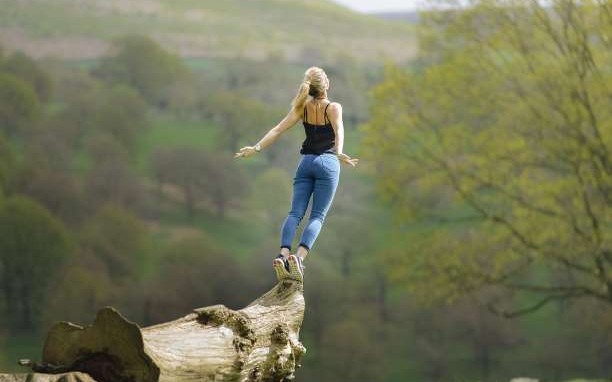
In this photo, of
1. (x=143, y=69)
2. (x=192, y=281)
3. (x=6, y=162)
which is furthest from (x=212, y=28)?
(x=192, y=281)

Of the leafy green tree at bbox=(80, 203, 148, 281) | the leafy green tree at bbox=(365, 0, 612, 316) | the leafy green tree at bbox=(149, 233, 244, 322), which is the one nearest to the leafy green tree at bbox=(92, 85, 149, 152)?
the leafy green tree at bbox=(80, 203, 148, 281)

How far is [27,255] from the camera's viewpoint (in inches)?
2152

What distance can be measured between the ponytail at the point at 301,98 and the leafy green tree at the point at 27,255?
1840 inches

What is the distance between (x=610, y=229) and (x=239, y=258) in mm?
41817

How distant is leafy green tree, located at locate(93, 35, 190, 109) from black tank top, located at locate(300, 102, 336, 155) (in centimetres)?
6971

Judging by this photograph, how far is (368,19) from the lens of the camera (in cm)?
9644

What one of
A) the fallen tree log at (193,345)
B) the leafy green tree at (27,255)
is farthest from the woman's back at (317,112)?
the leafy green tree at (27,255)

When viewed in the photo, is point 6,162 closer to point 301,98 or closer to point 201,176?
point 201,176

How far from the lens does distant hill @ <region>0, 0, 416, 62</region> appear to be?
80.2m

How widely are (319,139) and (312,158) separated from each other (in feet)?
0.78

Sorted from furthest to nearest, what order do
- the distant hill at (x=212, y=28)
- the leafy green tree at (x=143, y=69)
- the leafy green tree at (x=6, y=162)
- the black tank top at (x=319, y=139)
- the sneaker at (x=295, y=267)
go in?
the distant hill at (x=212, y=28), the leafy green tree at (x=143, y=69), the leafy green tree at (x=6, y=162), the black tank top at (x=319, y=139), the sneaker at (x=295, y=267)

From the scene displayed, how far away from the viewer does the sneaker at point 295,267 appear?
383 inches

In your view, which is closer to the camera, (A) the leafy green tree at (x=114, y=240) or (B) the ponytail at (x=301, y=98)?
(B) the ponytail at (x=301, y=98)

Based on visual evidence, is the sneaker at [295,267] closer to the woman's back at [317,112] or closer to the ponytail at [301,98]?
the woman's back at [317,112]
